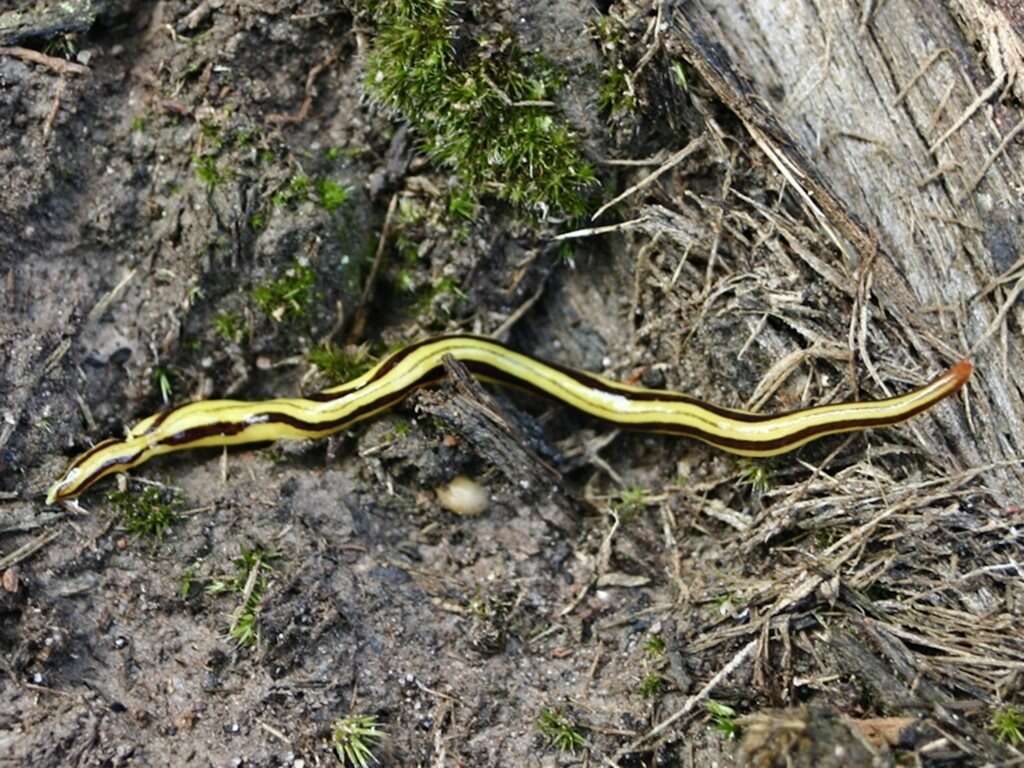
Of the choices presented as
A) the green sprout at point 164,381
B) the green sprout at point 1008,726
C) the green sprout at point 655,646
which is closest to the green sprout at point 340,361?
the green sprout at point 164,381

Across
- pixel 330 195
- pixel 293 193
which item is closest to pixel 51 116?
pixel 293 193

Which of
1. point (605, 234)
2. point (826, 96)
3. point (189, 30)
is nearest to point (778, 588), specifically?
point (605, 234)

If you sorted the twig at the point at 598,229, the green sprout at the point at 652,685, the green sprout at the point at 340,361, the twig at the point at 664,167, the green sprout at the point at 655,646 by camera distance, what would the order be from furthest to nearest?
the green sprout at the point at 340,361 → the twig at the point at 598,229 → the twig at the point at 664,167 → the green sprout at the point at 655,646 → the green sprout at the point at 652,685

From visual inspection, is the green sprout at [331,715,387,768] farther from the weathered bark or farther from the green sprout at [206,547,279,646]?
the weathered bark

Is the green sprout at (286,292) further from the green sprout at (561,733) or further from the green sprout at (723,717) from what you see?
the green sprout at (723,717)

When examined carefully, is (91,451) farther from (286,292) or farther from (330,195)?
(330,195)

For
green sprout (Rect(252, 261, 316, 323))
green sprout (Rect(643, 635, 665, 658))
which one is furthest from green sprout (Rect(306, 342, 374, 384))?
green sprout (Rect(643, 635, 665, 658))

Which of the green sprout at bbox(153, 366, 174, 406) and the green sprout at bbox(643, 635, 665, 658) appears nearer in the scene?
the green sprout at bbox(643, 635, 665, 658)
